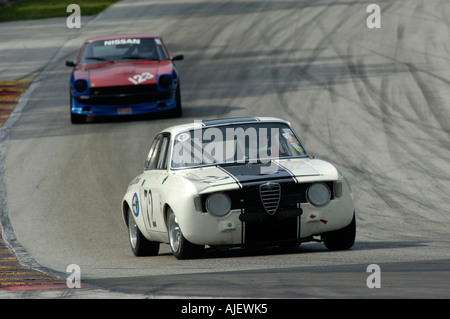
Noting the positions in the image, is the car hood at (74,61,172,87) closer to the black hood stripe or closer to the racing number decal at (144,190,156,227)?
the racing number decal at (144,190,156,227)

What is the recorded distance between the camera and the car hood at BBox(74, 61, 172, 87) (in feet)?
59.4

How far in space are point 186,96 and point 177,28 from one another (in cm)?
885

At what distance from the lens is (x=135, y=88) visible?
59.6ft

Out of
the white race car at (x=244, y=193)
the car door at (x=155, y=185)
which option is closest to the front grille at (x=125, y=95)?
the car door at (x=155, y=185)

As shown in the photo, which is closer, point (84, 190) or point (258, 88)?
point (84, 190)

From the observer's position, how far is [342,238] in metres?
9.09

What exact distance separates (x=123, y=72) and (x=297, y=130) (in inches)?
146

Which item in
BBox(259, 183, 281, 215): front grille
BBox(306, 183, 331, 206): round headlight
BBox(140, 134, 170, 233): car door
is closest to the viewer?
BBox(259, 183, 281, 215): front grille

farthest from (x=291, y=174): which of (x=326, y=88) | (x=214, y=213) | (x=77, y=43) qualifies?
(x=77, y=43)

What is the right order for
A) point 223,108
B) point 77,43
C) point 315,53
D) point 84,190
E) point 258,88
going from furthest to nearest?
point 77,43 < point 315,53 < point 258,88 < point 223,108 < point 84,190

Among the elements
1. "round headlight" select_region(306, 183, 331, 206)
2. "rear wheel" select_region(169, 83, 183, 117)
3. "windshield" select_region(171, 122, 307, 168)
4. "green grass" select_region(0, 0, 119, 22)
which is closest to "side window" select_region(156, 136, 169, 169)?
"windshield" select_region(171, 122, 307, 168)

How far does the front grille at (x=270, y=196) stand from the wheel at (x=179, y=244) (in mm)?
783

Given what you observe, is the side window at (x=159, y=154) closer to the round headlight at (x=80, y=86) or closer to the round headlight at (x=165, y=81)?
the round headlight at (x=165, y=81)

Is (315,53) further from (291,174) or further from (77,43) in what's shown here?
(291,174)
